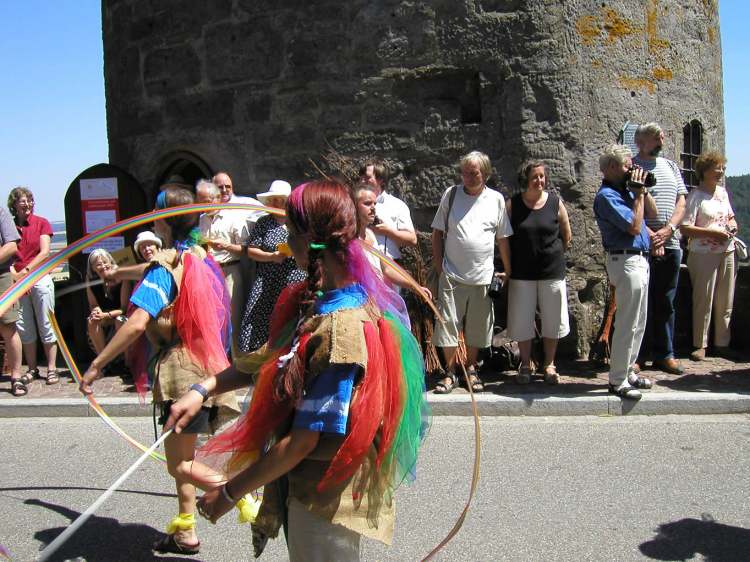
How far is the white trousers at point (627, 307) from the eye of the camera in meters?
5.97

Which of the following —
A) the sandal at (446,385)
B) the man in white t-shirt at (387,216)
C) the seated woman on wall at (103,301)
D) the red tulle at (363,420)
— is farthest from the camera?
the man in white t-shirt at (387,216)

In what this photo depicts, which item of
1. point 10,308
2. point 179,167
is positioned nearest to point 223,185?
point 179,167

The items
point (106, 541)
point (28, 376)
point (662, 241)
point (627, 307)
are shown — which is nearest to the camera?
point (106, 541)

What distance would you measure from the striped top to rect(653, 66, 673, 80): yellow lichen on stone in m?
1.64

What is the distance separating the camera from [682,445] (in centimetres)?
522

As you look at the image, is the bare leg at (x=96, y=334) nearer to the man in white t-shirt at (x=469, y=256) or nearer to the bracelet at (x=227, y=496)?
the man in white t-shirt at (x=469, y=256)

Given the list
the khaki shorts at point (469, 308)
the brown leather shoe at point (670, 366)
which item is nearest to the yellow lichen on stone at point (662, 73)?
the brown leather shoe at point (670, 366)

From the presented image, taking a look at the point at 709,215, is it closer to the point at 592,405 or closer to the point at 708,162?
the point at 708,162

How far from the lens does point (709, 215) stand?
7.09 meters

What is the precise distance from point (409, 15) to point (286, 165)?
6.54 feet

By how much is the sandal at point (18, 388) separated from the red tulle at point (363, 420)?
588 cm

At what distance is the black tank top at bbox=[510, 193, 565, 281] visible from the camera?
6574mm

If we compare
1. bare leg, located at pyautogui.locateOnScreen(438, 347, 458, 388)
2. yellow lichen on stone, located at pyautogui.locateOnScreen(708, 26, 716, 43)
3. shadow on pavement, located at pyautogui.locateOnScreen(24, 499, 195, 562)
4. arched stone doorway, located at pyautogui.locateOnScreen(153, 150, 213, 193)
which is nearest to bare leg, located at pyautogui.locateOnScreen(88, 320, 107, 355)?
shadow on pavement, located at pyautogui.locateOnScreen(24, 499, 195, 562)

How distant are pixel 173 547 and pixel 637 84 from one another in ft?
20.6
